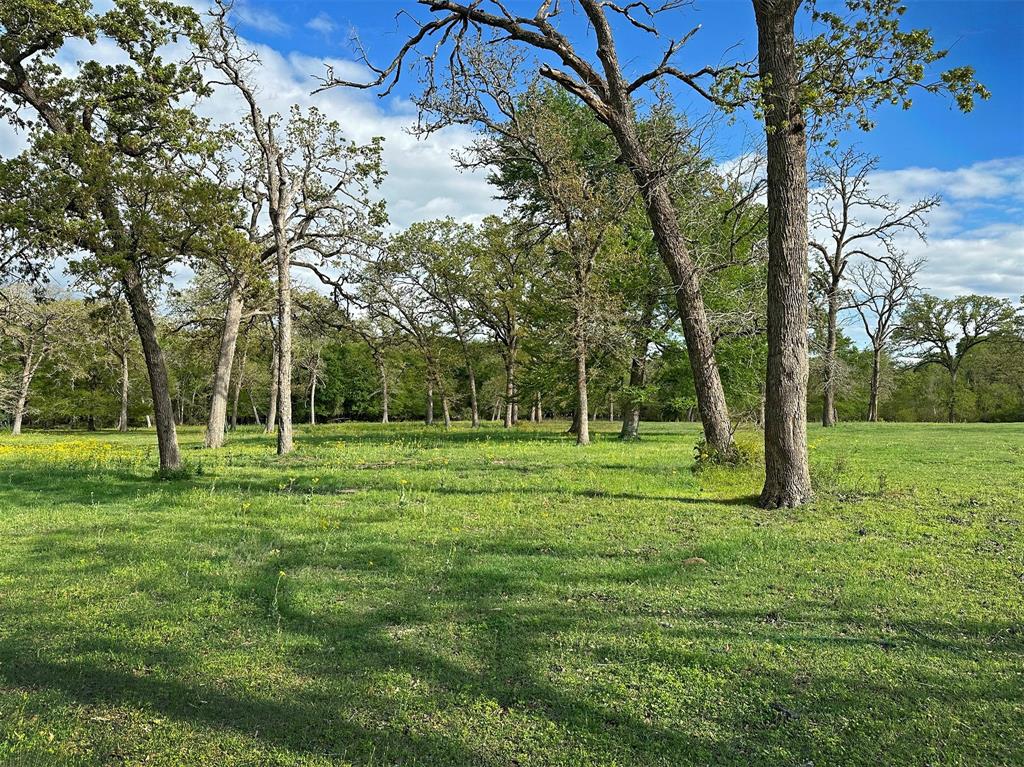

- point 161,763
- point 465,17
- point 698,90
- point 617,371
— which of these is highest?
point 465,17

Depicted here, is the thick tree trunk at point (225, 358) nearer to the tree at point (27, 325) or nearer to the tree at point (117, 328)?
the tree at point (117, 328)

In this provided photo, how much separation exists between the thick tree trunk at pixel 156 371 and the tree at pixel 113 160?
2cm

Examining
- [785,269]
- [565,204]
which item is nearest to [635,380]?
[565,204]

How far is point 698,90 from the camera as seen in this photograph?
348 inches

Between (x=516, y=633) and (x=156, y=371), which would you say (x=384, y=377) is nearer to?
(x=156, y=371)

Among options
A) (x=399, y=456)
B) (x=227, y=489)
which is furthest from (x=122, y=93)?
(x=399, y=456)

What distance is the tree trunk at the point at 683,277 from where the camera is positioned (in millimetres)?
9344

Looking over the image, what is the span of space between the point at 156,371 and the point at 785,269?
36.2 feet

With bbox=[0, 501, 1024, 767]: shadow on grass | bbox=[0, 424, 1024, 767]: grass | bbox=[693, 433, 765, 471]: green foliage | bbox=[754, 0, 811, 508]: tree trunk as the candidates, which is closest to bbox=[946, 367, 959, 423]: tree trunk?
bbox=[693, 433, 765, 471]: green foliage

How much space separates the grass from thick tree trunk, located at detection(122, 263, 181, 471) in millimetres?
3047

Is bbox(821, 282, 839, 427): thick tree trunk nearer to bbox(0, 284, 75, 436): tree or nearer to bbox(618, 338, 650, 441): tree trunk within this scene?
bbox(618, 338, 650, 441): tree trunk

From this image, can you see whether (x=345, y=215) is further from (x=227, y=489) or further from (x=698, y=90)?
(x=698, y=90)

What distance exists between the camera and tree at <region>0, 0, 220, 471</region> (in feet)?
33.3

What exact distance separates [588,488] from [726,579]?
4715 millimetres
